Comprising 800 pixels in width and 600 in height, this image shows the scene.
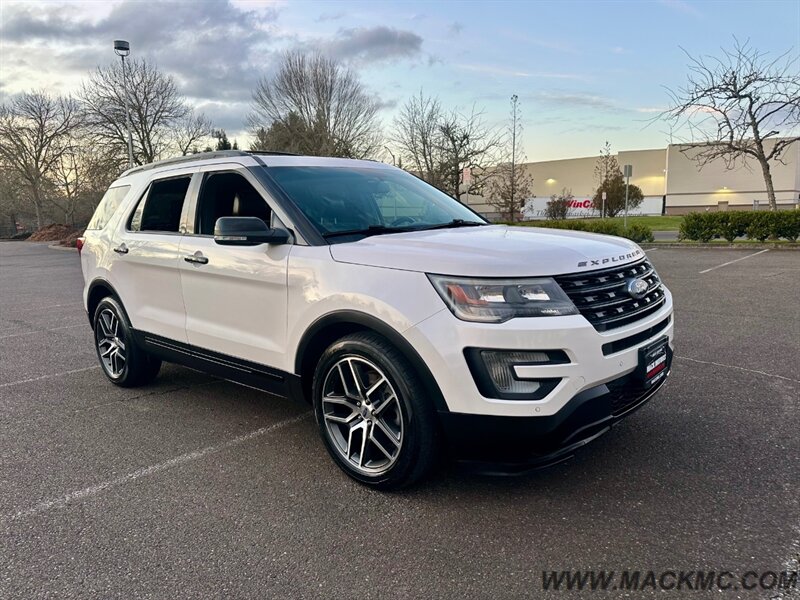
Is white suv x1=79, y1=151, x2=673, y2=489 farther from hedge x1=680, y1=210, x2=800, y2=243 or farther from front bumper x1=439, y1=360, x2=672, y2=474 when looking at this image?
hedge x1=680, y1=210, x2=800, y2=243

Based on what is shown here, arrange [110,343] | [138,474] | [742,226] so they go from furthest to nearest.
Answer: [742,226] < [110,343] < [138,474]

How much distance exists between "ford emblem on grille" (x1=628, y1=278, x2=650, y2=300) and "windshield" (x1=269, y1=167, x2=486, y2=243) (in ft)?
4.46

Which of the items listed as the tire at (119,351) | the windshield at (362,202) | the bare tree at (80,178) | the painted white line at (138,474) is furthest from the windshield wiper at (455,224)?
the bare tree at (80,178)

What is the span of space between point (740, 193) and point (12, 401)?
60854mm

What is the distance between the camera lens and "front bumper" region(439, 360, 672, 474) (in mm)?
2541

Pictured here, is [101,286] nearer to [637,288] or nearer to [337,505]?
[337,505]

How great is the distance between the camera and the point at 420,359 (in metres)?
2.69

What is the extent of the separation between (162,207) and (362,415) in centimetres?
257

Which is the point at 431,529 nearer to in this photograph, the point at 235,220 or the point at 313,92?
the point at 235,220

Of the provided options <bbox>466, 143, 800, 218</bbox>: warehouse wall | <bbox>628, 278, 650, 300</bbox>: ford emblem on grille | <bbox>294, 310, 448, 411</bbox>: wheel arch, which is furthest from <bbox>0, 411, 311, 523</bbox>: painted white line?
<bbox>466, 143, 800, 218</bbox>: warehouse wall

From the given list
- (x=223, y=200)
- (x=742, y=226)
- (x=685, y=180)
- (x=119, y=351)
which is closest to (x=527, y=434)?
(x=223, y=200)

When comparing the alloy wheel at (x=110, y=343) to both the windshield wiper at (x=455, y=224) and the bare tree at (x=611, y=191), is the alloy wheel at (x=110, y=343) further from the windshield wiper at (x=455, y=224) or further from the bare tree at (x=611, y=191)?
the bare tree at (x=611, y=191)

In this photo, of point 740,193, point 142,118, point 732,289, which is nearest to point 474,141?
point 142,118

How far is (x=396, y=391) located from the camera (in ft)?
9.27
